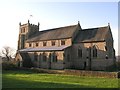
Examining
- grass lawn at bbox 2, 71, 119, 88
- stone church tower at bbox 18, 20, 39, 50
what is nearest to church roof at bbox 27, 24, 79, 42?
stone church tower at bbox 18, 20, 39, 50

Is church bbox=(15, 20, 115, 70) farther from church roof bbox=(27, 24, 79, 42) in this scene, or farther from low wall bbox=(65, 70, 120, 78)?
low wall bbox=(65, 70, 120, 78)

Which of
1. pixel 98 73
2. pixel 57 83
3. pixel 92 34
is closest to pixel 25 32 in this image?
pixel 92 34

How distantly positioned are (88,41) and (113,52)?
21.0 feet

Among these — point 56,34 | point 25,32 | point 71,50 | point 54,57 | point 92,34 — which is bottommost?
point 54,57

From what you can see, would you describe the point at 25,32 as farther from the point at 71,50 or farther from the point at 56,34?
the point at 71,50

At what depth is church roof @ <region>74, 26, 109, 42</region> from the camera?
48884 millimetres

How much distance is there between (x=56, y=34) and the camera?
5944cm

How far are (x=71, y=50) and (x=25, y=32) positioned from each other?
24957 millimetres

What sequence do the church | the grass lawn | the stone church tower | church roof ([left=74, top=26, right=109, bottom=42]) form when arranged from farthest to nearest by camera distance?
the stone church tower, church roof ([left=74, top=26, right=109, bottom=42]), the church, the grass lawn

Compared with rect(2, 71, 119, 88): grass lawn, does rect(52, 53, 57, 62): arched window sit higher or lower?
higher

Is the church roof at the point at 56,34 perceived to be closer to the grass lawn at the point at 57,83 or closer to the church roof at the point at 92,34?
the church roof at the point at 92,34

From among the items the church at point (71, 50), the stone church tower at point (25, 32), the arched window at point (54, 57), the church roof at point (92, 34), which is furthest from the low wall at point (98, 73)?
the stone church tower at point (25, 32)

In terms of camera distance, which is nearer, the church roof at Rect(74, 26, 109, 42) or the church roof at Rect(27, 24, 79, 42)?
the church roof at Rect(74, 26, 109, 42)

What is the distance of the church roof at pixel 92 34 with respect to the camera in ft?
160
